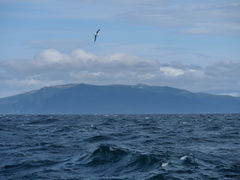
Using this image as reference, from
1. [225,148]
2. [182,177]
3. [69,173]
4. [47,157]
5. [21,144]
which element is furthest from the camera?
[21,144]

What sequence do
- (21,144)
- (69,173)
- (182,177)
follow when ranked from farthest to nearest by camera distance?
(21,144)
(69,173)
(182,177)

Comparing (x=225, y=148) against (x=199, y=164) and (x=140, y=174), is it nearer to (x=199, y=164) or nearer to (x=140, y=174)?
(x=199, y=164)

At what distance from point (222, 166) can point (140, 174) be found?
6.10 metres

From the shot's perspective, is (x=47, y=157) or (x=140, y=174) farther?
(x=47, y=157)

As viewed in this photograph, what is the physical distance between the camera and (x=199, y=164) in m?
25.5

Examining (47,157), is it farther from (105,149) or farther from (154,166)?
(154,166)

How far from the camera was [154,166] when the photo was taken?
24.6 metres

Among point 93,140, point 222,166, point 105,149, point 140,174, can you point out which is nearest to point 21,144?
point 93,140

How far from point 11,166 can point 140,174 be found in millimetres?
9009

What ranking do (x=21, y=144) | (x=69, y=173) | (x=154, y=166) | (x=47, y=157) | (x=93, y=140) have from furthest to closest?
(x=93, y=140), (x=21, y=144), (x=47, y=157), (x=154, y=166), (x=69, y=173)

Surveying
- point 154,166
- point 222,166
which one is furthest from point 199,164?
point 154,166

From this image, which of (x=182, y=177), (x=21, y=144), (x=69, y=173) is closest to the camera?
(x=182, y=177)

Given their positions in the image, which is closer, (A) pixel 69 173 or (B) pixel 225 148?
(A) pixel 69 173

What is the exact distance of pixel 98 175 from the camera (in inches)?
884
